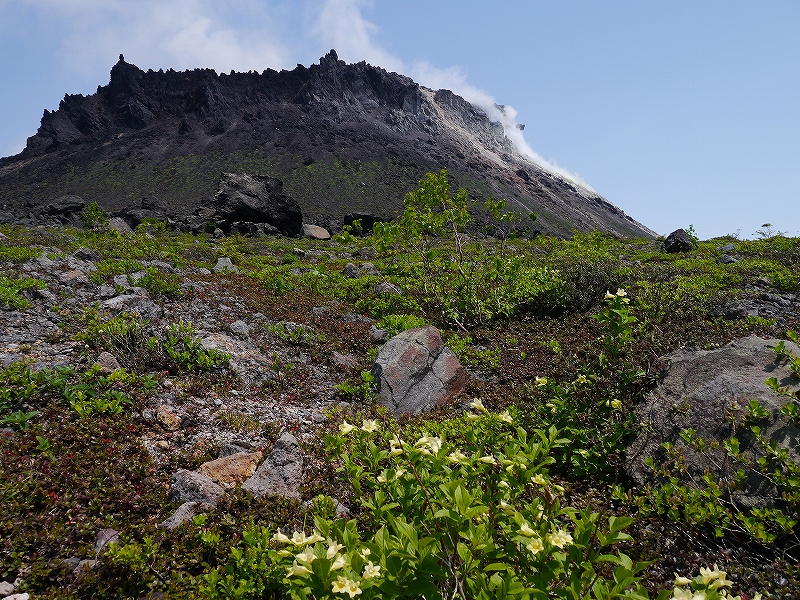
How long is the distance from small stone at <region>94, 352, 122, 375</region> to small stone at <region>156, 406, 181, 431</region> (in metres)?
1.13

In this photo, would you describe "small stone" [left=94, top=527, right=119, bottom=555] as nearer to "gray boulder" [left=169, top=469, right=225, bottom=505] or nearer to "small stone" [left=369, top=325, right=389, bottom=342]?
"gray boulder" [left=169, top=469, right=225, bottom=505]

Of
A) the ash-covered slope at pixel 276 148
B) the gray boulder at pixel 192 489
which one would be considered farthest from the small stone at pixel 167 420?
the ash-covered slope at pixel 276 148

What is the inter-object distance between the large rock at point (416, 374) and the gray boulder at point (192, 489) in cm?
290

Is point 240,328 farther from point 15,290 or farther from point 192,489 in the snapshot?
point 192,489

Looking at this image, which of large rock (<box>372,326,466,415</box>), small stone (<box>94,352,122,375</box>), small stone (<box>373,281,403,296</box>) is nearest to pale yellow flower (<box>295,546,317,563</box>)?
large rock (<box>372,326,466,415</box>)

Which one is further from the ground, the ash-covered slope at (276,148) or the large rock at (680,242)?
the ash-covered slope at (276,148)

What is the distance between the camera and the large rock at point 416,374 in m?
6.46

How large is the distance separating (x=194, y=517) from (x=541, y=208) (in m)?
101

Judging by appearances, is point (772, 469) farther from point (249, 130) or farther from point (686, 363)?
point (249, 130)

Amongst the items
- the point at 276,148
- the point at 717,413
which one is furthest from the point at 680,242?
the point at 276,148

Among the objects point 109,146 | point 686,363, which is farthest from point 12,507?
point 109,146

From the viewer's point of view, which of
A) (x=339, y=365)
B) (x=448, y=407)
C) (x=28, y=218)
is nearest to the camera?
(x=448, y=407)

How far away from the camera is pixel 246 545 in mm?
3418

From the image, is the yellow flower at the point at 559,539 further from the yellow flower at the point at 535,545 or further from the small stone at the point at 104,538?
the small stone at the point at 104,538
